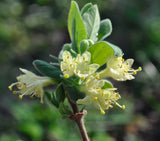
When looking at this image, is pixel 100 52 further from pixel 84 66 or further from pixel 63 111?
pixel 63 111

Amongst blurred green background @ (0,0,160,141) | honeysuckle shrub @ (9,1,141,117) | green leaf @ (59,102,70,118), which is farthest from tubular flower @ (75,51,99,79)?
blurred green background @ (0,0,160,141)

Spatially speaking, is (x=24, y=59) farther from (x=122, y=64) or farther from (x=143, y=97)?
(x=122, y=64)

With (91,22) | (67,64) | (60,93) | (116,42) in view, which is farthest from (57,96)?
(116,42)

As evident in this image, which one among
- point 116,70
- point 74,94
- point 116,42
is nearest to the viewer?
point 74,94

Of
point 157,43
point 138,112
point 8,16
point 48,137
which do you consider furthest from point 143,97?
point 8,16

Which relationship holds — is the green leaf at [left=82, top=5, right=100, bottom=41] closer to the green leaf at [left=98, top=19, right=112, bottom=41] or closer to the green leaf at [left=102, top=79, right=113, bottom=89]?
the green leaf at [left=98, top=19, right=112, bottom=41]

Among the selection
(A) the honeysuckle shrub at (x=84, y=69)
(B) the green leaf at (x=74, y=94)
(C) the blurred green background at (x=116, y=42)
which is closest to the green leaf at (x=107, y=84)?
(A) the honeysuckle shrub at (x=84, y=69)
